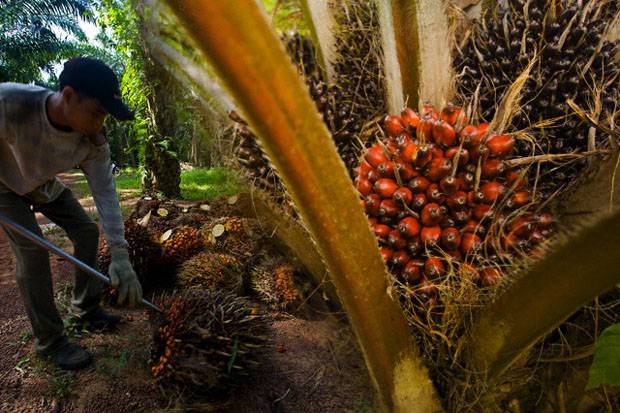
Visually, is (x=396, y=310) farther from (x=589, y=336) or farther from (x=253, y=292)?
(x=253, y=292)

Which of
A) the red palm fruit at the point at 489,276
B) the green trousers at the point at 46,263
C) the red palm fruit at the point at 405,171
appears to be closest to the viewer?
the red palm fruit at the point at 489,276

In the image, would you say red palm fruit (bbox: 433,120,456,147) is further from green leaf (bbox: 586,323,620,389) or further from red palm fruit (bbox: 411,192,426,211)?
green leaf (bbox: 586,323,620,389)

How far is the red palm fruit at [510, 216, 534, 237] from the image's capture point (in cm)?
115

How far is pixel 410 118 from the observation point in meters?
1.26

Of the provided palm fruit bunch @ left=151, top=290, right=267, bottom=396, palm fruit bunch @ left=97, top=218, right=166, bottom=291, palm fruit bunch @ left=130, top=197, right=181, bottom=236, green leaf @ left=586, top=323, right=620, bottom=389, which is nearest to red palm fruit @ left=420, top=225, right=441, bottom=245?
green leaf @ left=586, top=323, right=620, bottom=389

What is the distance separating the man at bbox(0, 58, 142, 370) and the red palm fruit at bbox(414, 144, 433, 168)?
150 cm

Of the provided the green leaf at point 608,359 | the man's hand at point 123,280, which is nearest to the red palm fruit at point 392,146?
the green leaf at point 608,359

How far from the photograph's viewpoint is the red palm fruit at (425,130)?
1.22m

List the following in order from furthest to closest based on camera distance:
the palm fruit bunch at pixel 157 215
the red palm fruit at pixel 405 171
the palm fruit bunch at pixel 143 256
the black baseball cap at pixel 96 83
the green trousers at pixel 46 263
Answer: the palm fruit bunch at pixel 157 215
the palm fruit bunch at pixel 143 256
the green trousers at pixel 46 263
the black baseball cap at pixel 96 83
the red palm fruit at pixel 405 171

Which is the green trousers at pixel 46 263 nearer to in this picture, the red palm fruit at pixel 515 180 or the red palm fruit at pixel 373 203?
the red palm fruit at pixel 373 203

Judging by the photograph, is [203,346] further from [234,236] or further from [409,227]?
[234,236]

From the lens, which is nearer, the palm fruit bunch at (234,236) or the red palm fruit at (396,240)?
the red palm fruit at (396,240)

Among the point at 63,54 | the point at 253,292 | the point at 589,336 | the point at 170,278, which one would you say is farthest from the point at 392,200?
the point at 63,54

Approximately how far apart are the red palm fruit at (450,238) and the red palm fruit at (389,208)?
147 millimetres
